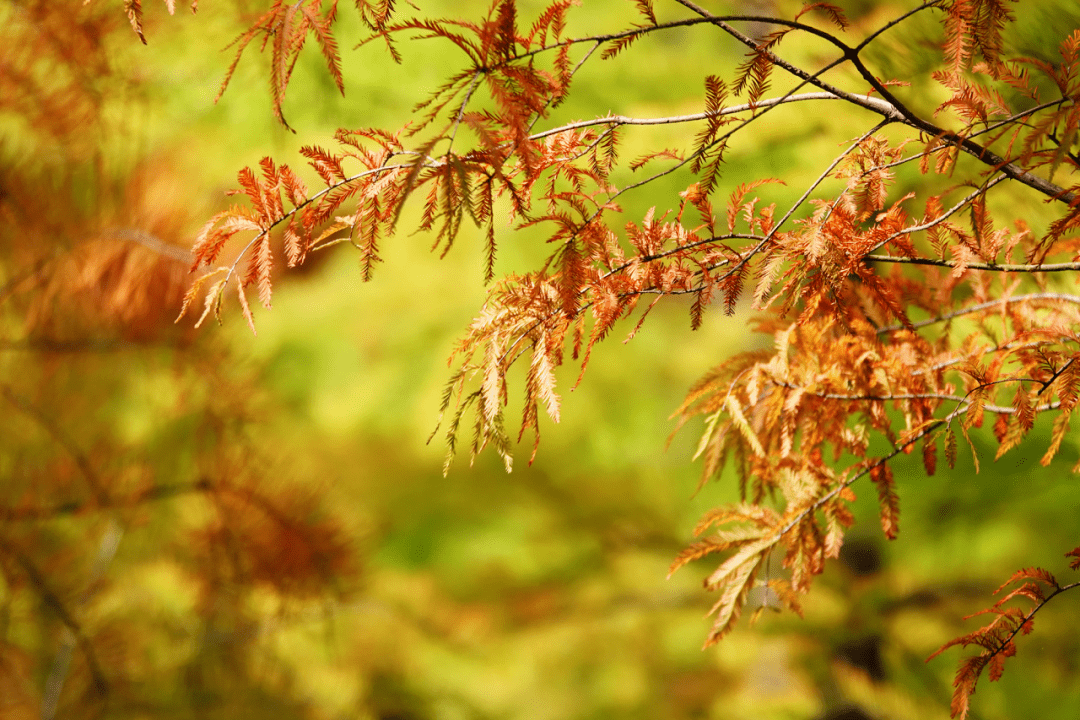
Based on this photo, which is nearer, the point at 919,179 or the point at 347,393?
the point at 919,179

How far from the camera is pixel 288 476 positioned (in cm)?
222

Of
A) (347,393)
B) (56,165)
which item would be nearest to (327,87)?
(56,165)

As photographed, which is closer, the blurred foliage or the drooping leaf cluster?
the drooping leaf cluster

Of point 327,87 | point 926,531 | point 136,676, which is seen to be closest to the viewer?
point 926,531

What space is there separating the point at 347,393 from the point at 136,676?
40.6 inches

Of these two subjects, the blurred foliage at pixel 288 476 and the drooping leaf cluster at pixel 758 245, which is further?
the blurred foliage at pixel 288 476

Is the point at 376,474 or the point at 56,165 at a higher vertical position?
the point at 56,165

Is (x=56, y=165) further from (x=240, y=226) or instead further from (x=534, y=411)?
(x=534, y=411)

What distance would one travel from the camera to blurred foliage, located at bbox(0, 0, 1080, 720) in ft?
6.49

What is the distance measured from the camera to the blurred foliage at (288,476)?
6.49 feet

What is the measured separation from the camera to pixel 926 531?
1.69 meters

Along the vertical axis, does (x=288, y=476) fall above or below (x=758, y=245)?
below

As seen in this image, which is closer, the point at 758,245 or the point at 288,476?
the point at 758,245

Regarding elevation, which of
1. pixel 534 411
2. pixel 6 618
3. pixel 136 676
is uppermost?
pixel 534 411
